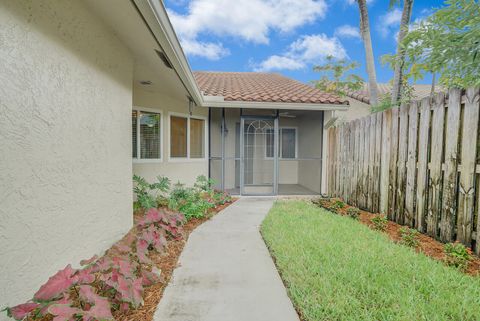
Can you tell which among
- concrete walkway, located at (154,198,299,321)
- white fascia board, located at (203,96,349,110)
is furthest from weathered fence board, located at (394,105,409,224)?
white fascia board, located at (203,96,349,110)

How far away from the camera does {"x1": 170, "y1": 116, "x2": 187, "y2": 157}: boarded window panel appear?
7359mm

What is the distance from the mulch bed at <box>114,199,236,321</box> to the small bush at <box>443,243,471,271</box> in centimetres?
343

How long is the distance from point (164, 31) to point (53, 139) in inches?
66.3

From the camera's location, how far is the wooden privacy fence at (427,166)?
Result: 3382 millimetres

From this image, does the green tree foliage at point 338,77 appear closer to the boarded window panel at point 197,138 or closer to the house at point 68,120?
the boarded window panel at point 197,138

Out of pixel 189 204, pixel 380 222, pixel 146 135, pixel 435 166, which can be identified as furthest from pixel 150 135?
pixel 435 166

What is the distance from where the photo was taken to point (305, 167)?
9.98m

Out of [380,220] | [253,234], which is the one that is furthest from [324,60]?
[253,234]

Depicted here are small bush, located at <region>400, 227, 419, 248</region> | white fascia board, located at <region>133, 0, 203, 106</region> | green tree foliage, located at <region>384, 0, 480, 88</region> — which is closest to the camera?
white fascia board, located at <region>133, 0, 203, 106</region>

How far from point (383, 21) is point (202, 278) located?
13.0 metres

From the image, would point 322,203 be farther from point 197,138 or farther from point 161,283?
point 161,283

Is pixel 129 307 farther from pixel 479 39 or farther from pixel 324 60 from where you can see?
pixel 324 60

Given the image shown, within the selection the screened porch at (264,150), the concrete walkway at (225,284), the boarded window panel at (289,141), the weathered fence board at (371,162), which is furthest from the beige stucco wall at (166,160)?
the weathered fence board at (371,162)

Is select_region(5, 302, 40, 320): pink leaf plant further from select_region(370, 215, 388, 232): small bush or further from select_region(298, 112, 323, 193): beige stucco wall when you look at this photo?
select_region(298, 112, 323, 193): beige stucco wall
